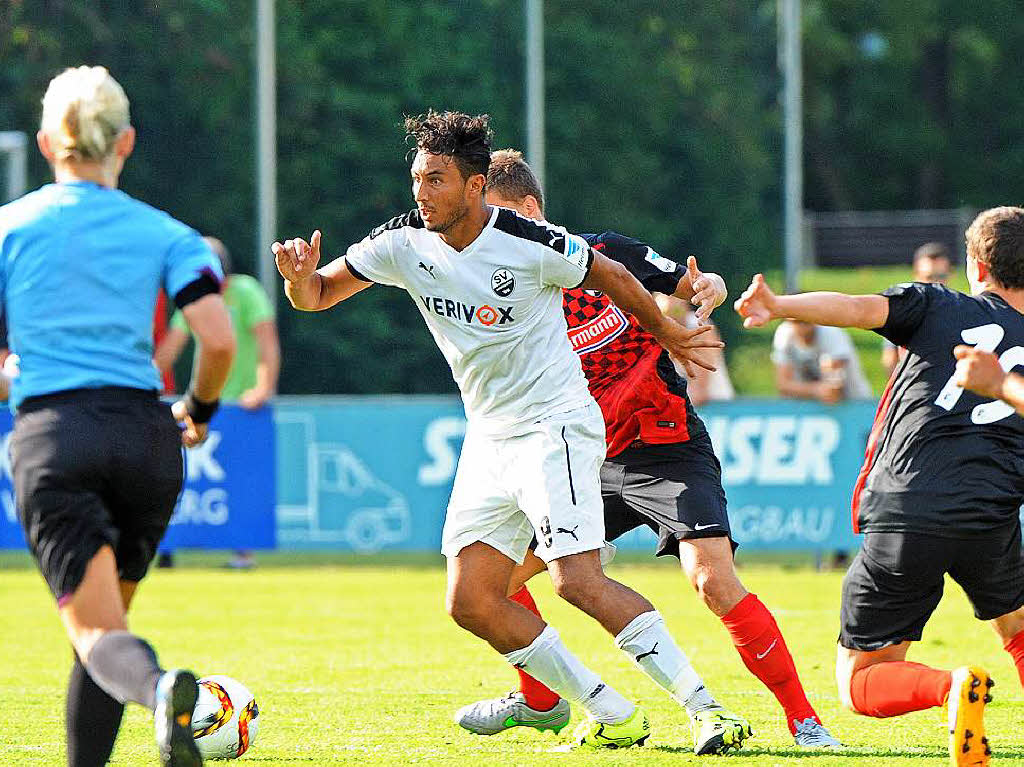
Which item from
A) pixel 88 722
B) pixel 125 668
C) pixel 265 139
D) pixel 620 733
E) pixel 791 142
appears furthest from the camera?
pixel 791 142

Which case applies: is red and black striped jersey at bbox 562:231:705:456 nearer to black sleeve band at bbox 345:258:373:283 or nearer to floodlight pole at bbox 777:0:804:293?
black sleeve band at bbox 345:258:373:283

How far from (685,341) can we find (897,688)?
140 centimetres

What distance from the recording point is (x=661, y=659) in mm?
6285

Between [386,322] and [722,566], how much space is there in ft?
42.7

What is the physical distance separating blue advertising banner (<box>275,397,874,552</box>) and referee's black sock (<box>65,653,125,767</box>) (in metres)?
8.95

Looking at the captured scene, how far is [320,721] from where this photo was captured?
7121mm

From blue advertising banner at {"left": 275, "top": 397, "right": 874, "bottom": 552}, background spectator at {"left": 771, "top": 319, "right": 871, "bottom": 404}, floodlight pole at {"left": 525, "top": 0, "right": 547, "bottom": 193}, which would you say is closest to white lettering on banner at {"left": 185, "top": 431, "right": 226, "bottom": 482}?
blue advertising banner at {"left": 275, "top": 397, "right": 874, "bottom": 552}

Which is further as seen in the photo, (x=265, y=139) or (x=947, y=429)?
(x=265, y=139)

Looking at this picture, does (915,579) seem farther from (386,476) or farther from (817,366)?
(386,476)

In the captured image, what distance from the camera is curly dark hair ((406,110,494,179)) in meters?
6.18

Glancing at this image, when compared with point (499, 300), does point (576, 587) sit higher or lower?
lower

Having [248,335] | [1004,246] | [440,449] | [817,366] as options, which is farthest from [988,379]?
[248,335]

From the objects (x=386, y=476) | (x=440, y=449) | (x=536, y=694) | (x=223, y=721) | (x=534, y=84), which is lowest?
(x=386, y=476)

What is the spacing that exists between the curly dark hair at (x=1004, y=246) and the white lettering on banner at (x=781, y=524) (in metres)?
8.20
